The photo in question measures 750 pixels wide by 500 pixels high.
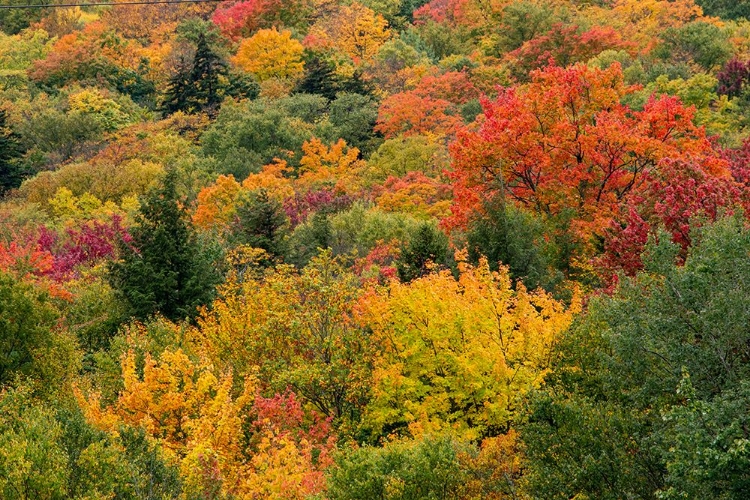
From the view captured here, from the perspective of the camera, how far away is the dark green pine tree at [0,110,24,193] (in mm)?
62062

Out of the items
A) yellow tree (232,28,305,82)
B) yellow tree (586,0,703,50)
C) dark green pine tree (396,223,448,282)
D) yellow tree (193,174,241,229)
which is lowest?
yellow tree (232,28,305,82)

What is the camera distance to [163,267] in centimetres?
3291

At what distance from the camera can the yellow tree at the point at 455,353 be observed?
21.5 m

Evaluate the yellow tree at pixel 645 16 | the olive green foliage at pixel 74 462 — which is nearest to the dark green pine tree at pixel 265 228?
the olive green foliage at pixel 74 462

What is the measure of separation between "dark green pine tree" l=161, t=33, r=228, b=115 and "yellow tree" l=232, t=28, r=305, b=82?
17.6ft

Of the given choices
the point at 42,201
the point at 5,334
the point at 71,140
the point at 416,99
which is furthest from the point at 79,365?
the point at 71,140

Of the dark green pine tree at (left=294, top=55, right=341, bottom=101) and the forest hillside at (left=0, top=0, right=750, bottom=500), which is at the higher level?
the forest hillside at (left=0, top=0, right=750, bottom=500)

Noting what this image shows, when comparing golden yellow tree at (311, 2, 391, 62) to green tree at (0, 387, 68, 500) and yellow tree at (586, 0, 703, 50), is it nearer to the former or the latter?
yellow tree at (586, 0, 703, 50)

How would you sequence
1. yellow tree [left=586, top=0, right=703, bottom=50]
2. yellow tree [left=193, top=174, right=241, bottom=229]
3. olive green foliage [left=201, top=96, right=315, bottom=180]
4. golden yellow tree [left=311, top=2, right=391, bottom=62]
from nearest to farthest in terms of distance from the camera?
1. yellow tree [left=193, top=174, right=241, bottom=229]
2. olive green foliage [left=201, top=96, right=315, bottom=180]
3. yellow tree [left=586, top=0, right=703, bottom=50]
4. golden yellow tree [left=311, top=2, right=391, bottom=62]

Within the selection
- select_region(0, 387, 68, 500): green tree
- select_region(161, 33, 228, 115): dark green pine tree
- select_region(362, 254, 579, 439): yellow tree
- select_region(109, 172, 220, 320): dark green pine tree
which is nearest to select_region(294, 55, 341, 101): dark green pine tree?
select_region(161, 33, 228, 115): dark green pine tree

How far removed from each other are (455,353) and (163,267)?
14.4 m

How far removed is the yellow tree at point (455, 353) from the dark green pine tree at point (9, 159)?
45882 mm

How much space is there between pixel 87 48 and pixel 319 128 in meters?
26.9

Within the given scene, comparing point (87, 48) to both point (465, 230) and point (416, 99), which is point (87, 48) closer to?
point (416, 99)
